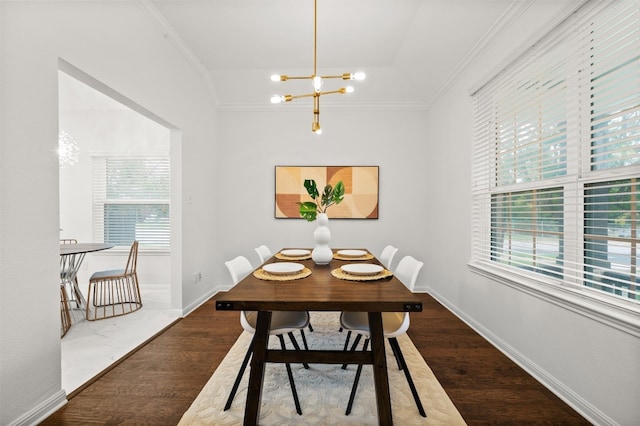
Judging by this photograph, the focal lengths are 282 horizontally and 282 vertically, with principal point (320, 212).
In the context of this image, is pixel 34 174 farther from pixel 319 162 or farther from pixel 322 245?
pixel 319 162

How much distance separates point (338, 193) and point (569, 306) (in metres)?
1.63

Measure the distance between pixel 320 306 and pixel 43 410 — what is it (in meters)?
1.71

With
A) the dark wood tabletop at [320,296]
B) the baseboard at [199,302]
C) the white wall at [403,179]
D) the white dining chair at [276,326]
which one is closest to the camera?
the dark wood tabletop at [320,296]

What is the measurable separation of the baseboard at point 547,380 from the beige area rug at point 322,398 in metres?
0.72

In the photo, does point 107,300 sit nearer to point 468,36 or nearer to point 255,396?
point 255,396

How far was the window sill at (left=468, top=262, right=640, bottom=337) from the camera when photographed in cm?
141

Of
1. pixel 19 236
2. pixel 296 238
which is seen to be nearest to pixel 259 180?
pixel 296 238

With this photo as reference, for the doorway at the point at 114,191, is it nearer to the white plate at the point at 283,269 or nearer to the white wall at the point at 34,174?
the white wall at the point at 34,174

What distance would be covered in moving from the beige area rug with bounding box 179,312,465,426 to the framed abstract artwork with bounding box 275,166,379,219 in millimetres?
2214

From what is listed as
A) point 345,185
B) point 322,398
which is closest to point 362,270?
point 322,398

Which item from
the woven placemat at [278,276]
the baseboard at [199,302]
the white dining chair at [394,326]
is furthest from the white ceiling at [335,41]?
the baseboard at [199,302]

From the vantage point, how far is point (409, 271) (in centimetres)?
199

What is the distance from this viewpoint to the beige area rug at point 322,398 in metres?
1.58

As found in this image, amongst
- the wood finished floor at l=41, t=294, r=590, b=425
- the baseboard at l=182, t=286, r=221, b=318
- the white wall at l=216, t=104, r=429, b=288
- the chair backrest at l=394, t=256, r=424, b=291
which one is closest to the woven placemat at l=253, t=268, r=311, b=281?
the chair backrest at l=394, t=256, r=424, b=291
